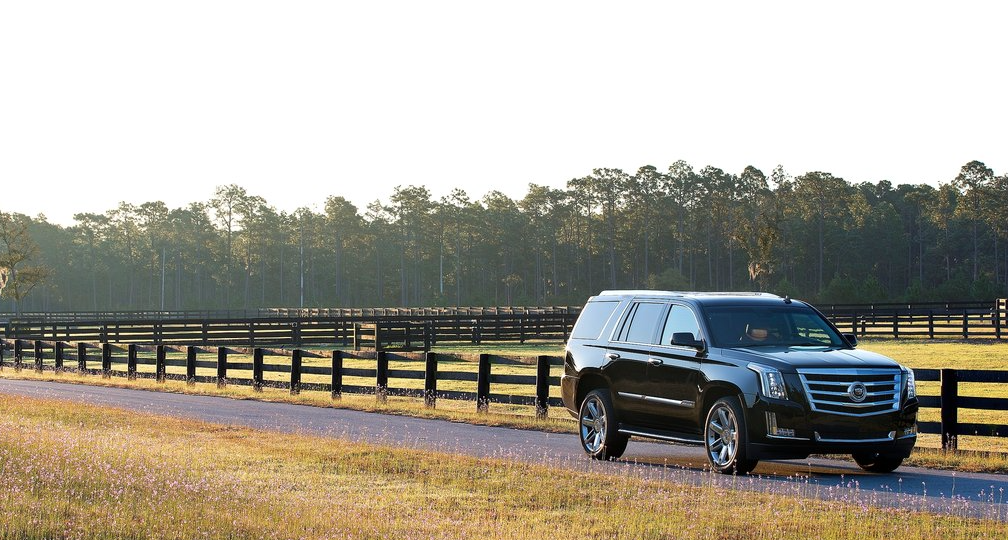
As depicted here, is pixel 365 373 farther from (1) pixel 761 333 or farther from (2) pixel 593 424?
(1) pixel 761 333

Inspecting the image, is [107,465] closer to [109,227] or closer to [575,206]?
[575,206]

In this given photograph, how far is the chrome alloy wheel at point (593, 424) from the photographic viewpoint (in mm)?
16031

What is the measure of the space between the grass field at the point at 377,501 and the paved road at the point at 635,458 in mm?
213

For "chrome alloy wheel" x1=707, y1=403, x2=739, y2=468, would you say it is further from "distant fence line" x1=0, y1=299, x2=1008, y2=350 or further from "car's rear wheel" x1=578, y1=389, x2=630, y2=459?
"distant fence line" x1=0, y1=299, x2=1008, y2=350

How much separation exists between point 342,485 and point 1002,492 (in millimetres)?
6696

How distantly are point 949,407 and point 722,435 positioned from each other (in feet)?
12.1

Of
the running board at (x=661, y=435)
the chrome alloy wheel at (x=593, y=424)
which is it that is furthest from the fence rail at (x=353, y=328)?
the running board at (x=661, y=435)

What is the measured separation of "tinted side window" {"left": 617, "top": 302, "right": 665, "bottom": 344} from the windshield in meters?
0.90

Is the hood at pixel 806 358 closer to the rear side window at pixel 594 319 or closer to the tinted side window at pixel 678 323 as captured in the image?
the tinted side window at pixel 678 323

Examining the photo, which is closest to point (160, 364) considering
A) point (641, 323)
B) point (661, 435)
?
point (641, 323)

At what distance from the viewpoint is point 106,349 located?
3519 centimetres

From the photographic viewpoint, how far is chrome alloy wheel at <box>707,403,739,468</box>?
14.2 meters

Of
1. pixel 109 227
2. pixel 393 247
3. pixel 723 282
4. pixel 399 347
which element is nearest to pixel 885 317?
pixel 399 347

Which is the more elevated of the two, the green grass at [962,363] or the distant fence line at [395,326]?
the distant fence line at [395,326]
